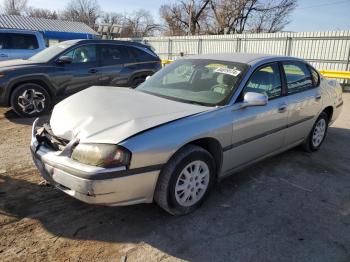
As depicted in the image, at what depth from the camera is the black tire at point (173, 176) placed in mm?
3002

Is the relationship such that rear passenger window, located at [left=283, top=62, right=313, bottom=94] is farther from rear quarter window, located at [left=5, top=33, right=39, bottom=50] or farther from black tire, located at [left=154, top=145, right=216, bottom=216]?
rear quarter window, located at [left=5, top=33, right=39, bottom=50]

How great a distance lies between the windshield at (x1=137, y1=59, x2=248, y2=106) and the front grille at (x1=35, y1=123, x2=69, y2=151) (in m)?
1.30

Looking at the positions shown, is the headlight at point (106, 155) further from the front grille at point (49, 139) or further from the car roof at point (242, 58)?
the car roof at point (242, 58)

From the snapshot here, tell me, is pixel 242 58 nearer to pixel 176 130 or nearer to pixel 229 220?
pixel 176 130

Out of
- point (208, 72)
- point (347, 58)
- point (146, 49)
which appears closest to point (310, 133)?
point (208, 72)

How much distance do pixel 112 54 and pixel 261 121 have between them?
5.30 metres

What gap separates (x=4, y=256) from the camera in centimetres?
263

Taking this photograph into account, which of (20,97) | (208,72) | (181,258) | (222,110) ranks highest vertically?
(208,72)

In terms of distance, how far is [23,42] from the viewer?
10812mm

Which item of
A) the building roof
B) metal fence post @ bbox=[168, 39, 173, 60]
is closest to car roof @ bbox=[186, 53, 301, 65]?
metal fence post @ bbox=[168, 39, 173, 60]

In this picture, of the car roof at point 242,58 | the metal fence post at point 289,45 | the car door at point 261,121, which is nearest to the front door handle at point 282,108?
the car door at point 261,121

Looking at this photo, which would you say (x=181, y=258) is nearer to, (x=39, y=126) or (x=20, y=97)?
(x=39, y=126)

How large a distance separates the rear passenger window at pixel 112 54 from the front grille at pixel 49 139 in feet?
15.7

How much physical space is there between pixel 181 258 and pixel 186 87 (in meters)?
2.03
